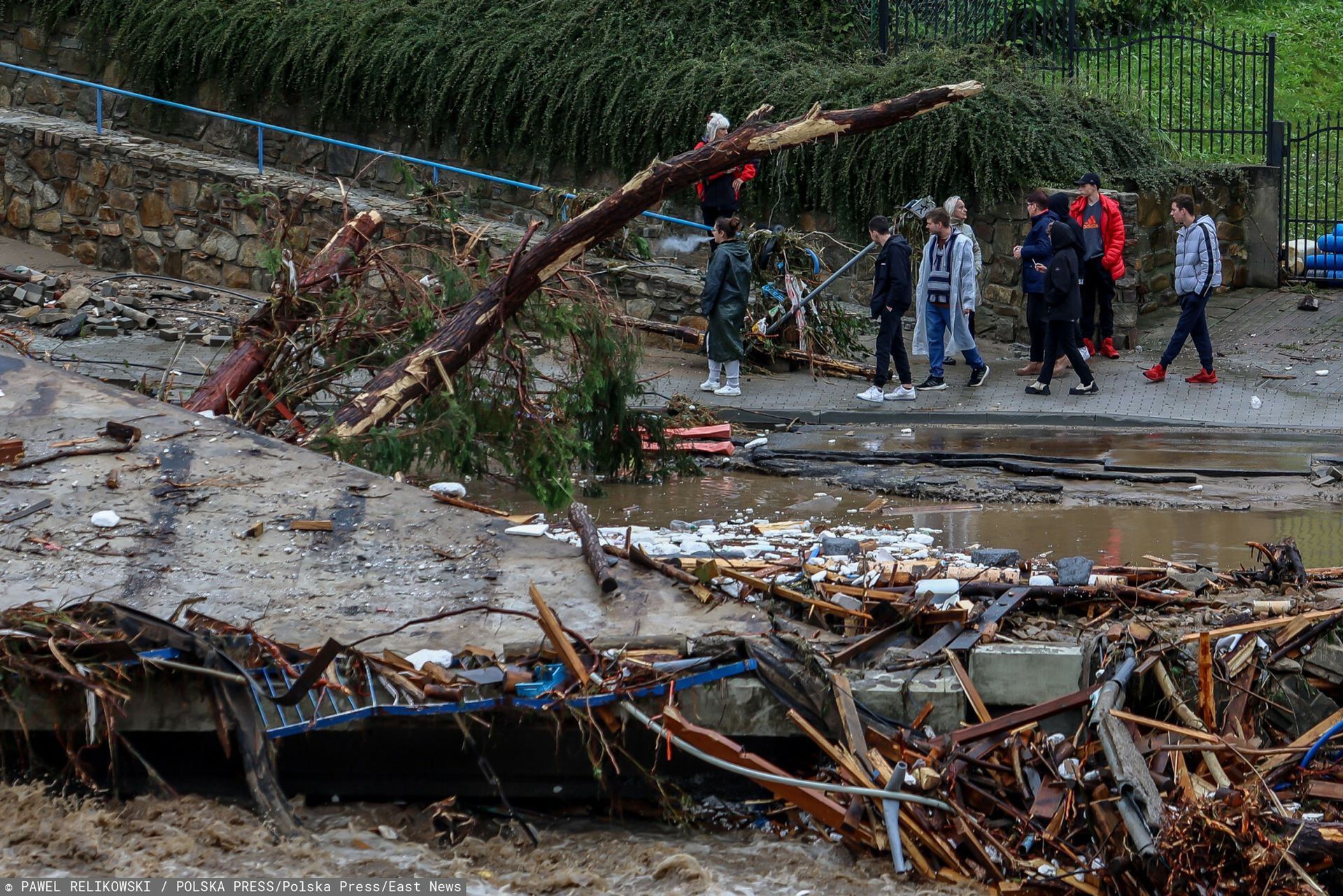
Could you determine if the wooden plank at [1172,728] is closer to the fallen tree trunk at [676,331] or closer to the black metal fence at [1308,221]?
the fallen tree trunk at [676,331]

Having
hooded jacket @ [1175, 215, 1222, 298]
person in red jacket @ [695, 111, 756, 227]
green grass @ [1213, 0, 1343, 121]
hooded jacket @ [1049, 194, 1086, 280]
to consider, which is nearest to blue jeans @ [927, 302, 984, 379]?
hooded jacket @ [1049, 194, 1086, 280]

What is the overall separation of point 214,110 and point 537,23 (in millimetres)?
4479

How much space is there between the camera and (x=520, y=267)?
8867 mm

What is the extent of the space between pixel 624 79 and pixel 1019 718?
1130cm

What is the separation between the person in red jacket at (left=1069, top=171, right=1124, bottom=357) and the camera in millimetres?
13281

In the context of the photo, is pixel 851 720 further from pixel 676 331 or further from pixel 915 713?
pixel 676 331

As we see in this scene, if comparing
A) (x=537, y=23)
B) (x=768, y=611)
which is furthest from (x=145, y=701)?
(x=537, y=23)

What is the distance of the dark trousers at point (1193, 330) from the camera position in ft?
41.6

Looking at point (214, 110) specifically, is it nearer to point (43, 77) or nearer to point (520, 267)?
point (43, 77)

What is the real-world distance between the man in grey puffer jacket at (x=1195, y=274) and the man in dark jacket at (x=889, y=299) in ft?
7.60

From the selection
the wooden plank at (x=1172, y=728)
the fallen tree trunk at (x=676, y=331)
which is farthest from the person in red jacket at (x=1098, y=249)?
the wooden plank at (x=1172, y=728)

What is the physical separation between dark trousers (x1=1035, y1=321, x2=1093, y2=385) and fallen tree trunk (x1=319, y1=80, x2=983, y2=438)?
4279 mm

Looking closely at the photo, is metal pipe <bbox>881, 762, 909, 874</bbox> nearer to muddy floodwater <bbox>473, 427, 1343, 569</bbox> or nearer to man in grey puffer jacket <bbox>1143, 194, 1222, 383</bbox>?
muddy floodwater <bbox>473, 427, 1343, 569</bbox>

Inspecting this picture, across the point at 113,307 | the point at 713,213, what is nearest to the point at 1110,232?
the point at 713,213
